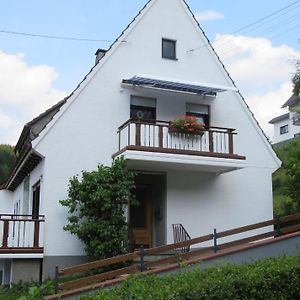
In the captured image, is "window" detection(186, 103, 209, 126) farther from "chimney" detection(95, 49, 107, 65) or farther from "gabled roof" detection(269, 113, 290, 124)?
"gabled roof" detection(269, 113, 290, 124)

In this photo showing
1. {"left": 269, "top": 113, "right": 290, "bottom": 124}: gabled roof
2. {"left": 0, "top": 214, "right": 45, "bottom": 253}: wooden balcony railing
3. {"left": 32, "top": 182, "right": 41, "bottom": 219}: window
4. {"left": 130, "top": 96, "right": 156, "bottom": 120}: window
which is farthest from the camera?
{"left": 269, "top": 113, "right": 290, "bottom": 124}: gabled roof

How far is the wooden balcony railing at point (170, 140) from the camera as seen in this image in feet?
52.5

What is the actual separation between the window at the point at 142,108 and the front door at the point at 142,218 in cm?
250

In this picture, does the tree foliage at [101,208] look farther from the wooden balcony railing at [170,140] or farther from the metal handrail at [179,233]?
the metal handrail at [179,233]

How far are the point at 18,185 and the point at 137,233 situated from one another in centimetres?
799

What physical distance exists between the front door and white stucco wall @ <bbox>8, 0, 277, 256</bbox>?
1.02 metres

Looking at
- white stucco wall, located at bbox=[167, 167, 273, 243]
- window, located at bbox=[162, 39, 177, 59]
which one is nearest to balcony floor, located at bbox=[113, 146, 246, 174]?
white stucco wall, located at bbox=[167, 167, 273, 243]

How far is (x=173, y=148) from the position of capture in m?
16.5

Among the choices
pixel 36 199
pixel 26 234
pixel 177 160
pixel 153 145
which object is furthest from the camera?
pixel 36 199

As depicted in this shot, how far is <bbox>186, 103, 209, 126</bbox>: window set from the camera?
61.3 feet

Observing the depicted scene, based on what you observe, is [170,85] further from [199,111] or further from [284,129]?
[284,129]

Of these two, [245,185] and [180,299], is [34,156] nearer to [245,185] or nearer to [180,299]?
[245,185]

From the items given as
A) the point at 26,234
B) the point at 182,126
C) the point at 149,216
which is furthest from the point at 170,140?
the point at 26,234

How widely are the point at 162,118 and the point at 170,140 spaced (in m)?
1.70
